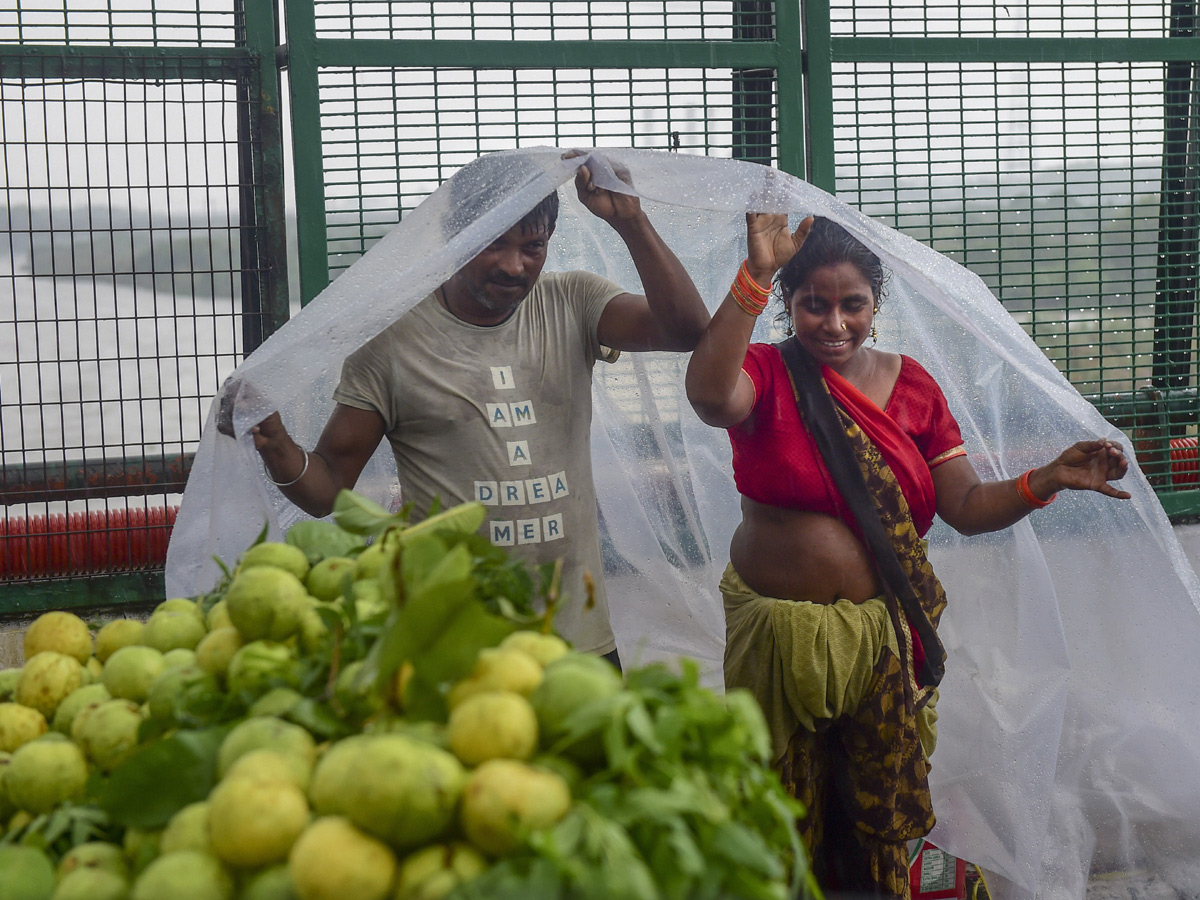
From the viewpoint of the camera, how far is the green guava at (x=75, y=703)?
1213 millimetres

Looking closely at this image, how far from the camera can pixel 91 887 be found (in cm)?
89

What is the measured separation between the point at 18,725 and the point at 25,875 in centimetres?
33

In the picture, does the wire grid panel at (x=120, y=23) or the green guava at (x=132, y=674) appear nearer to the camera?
the green guava at (x=132, y=674)

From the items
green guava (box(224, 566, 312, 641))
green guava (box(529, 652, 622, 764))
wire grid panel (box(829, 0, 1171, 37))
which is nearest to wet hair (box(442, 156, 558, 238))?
green guava (box(224, 566, 312, 641))

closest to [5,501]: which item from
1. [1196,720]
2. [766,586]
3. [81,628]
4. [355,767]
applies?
[81,628]

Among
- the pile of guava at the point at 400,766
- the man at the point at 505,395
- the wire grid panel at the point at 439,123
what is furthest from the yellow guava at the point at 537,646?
the wire grid panel at the point at 439,123

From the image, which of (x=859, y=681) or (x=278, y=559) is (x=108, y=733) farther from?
(x=859, y=681)

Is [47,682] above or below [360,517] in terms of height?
below

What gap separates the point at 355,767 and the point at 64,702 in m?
0.60

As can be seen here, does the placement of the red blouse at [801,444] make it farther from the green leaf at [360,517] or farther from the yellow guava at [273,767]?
the yellow guava at [273,767]

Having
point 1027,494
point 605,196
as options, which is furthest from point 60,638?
point 1027,494

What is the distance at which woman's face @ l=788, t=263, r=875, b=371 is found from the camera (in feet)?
7.07

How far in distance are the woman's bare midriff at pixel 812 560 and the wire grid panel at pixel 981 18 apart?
160 cm

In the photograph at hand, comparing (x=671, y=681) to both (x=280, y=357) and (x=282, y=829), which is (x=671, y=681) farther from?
(x=280, y=357)
